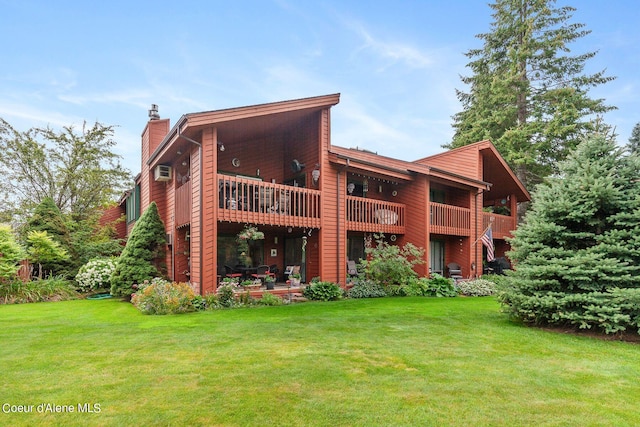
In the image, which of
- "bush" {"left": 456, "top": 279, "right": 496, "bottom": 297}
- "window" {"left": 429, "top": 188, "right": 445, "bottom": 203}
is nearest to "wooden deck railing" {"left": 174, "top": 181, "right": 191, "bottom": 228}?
"bush" {"left": 456, "top": 279, "right": 496, "bottom": 297}

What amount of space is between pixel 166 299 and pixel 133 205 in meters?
8.97

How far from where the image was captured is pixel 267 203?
1092 centimetres

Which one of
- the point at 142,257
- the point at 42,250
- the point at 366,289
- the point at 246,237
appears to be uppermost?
the point at 246,237

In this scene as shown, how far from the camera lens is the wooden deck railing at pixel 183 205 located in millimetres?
10586

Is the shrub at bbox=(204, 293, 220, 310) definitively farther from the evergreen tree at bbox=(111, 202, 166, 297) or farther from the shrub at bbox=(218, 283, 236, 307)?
the evergreen tree at bbox=(111, 202, 166, 297)

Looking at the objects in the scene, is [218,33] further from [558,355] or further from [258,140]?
[558,355]

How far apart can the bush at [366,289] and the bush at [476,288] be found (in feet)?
11.5

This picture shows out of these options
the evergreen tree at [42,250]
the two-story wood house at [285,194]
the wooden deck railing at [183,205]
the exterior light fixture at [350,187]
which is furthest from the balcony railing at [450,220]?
the evergreen tree at [42,250]

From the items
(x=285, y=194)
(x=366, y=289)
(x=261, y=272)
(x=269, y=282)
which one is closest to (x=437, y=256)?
(x=366, y=289)

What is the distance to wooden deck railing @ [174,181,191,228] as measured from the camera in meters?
10.6

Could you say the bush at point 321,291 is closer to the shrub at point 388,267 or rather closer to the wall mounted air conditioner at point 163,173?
the shrub at point 388,267

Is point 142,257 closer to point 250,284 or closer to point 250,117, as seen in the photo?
point 250,284

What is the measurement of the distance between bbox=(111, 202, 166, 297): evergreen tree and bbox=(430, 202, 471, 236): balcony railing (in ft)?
32.8

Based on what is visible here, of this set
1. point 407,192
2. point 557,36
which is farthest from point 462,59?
point 407,192
